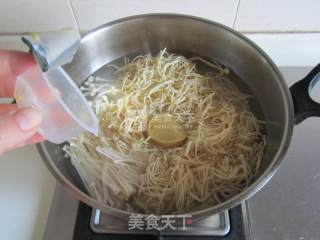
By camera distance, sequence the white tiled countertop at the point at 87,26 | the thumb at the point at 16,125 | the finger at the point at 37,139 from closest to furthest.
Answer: the thumb at the point at 16,125 < the finger at the point at 37,139 < the white tiled countertop at the point at 87,26

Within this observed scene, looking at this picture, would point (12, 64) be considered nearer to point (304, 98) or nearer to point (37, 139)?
point (37, 139)

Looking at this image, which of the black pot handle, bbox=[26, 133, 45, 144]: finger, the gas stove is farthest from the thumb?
the black pot handle

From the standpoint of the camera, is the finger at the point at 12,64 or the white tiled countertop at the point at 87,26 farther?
the white tiled countertop at the point at 87,26

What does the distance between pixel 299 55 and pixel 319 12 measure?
143 mm

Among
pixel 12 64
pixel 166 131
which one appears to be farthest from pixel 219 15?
pixel 12 64

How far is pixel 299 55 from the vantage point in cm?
108

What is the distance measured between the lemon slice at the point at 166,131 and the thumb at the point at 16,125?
0.36 metres

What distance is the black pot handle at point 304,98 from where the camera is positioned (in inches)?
27.8

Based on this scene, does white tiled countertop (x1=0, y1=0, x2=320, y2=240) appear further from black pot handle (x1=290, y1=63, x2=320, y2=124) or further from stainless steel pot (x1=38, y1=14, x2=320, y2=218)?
black pot handle (x1=290, y1=63, x2=320, y2=124)

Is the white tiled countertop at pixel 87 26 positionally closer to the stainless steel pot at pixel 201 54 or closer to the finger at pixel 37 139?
the stainless steel pot at pixel 201 54

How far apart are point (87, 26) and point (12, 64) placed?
377mm

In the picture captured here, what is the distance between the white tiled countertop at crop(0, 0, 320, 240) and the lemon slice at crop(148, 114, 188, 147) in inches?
11.7

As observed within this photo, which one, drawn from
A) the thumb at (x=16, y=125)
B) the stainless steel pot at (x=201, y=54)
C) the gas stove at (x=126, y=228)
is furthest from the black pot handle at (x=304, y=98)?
the thumb at (x=16, y=125)

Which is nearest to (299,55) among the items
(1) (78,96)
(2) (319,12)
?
(2) (319,12)
